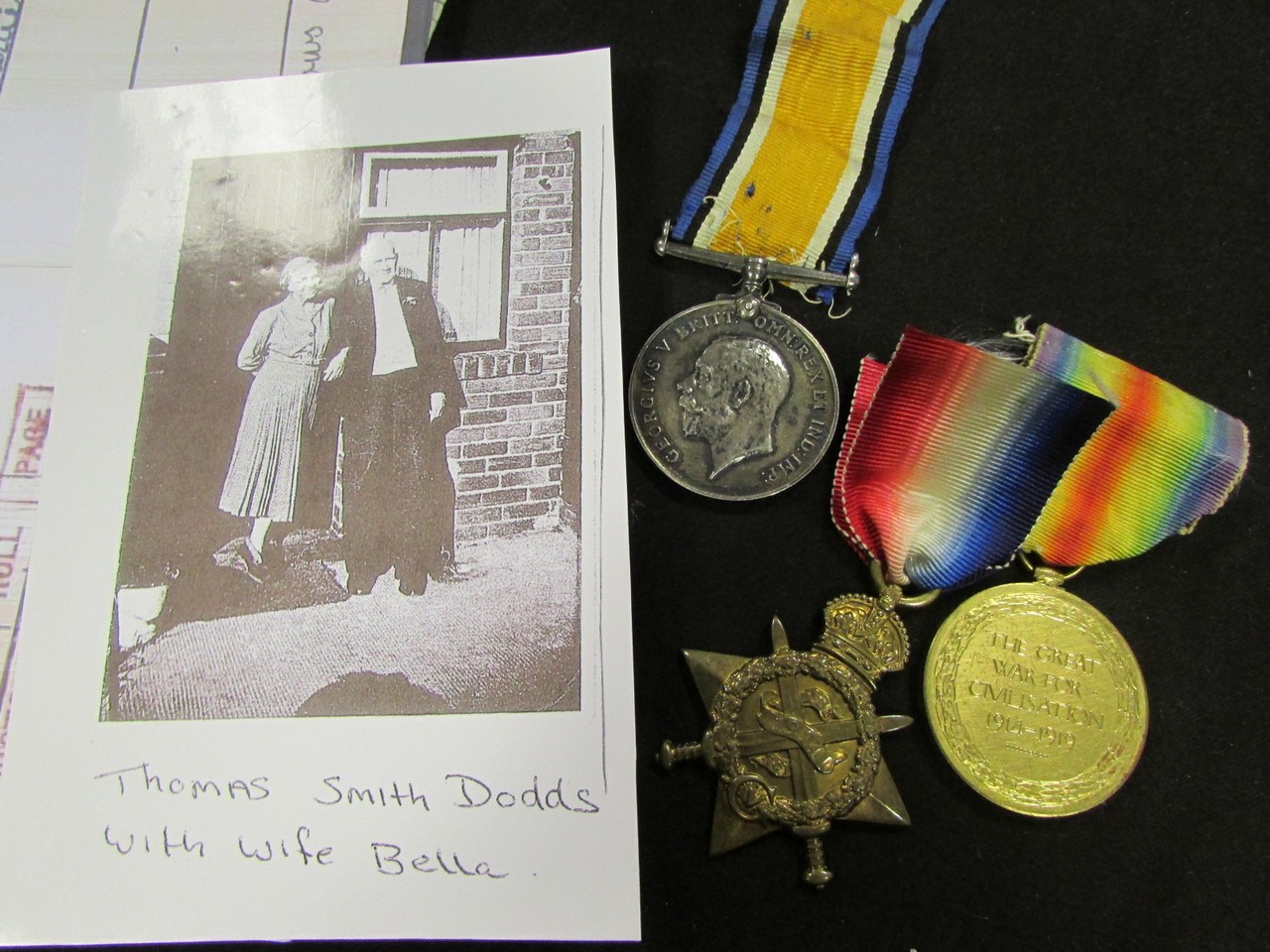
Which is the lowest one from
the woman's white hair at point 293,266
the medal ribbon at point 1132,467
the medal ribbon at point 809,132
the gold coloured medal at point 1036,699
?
the gold coloured medal at point 1036,699

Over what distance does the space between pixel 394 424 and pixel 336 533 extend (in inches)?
5.1

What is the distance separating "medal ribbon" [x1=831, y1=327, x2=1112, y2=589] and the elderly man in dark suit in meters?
0.44

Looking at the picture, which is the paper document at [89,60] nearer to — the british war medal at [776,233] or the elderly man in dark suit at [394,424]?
the elderly man in dark suit at [394,424]

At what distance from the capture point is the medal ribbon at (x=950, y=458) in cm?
90

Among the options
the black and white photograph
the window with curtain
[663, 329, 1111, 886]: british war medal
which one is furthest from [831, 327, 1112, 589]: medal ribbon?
the window with curtain

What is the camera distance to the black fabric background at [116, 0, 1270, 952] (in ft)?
2.80

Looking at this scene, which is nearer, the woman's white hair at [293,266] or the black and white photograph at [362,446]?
the black and white photograph at [362,446]

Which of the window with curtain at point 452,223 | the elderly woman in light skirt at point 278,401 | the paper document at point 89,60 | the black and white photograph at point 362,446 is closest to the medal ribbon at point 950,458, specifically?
the black and white photograph at point 362,446

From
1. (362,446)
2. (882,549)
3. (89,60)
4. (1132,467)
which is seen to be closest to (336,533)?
(362,446)

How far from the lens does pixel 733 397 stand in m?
0.94

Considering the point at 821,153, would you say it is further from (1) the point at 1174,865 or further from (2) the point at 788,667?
(1) the point at 1174,865
